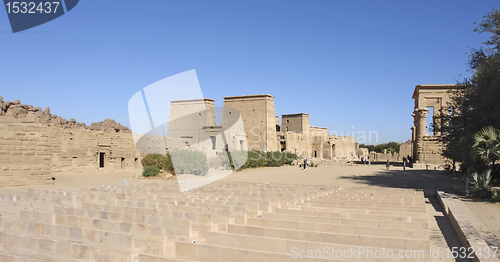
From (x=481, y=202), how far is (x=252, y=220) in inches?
332

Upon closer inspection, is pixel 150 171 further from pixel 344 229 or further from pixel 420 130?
pixel 420 130

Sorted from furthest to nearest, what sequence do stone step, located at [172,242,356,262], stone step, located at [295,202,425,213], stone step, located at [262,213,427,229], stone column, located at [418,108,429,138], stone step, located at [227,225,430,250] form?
stone column, located at [418,108,429,138]
stone step, located at [295,202,425,213]
stone step, located at [262,213,427,229]
stone step, located at [227,225,430,250]
stone step, located at [172,242,356,262]

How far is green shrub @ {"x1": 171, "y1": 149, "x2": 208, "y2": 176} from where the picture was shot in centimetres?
1967

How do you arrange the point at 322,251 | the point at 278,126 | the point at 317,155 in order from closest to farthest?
the point at 322,251
the point at 317,155
the point at 278,126

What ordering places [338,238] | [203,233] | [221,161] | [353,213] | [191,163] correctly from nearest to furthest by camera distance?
1. [338,238]
2. [203,233]
3. [353,213]
4. [191,163]
5. [221,161]

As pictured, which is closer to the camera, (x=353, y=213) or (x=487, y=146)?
(x=353, y=213)

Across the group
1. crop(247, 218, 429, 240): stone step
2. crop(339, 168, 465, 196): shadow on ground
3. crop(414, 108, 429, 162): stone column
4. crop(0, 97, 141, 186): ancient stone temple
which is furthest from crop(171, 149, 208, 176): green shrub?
crop(414, 108, 429, 162): stone column

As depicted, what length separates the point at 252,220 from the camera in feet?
15.7

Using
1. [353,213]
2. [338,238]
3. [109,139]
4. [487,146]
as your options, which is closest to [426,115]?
[487,146]

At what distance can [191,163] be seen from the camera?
1972 cm

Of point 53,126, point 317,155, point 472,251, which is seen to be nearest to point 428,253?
point 472,251

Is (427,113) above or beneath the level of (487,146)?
above

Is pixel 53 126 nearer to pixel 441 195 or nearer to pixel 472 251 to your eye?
pixel 441 195

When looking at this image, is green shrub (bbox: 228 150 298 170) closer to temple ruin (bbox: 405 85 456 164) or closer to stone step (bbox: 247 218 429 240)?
temple ruin (bbox: 405 85 456 164)
